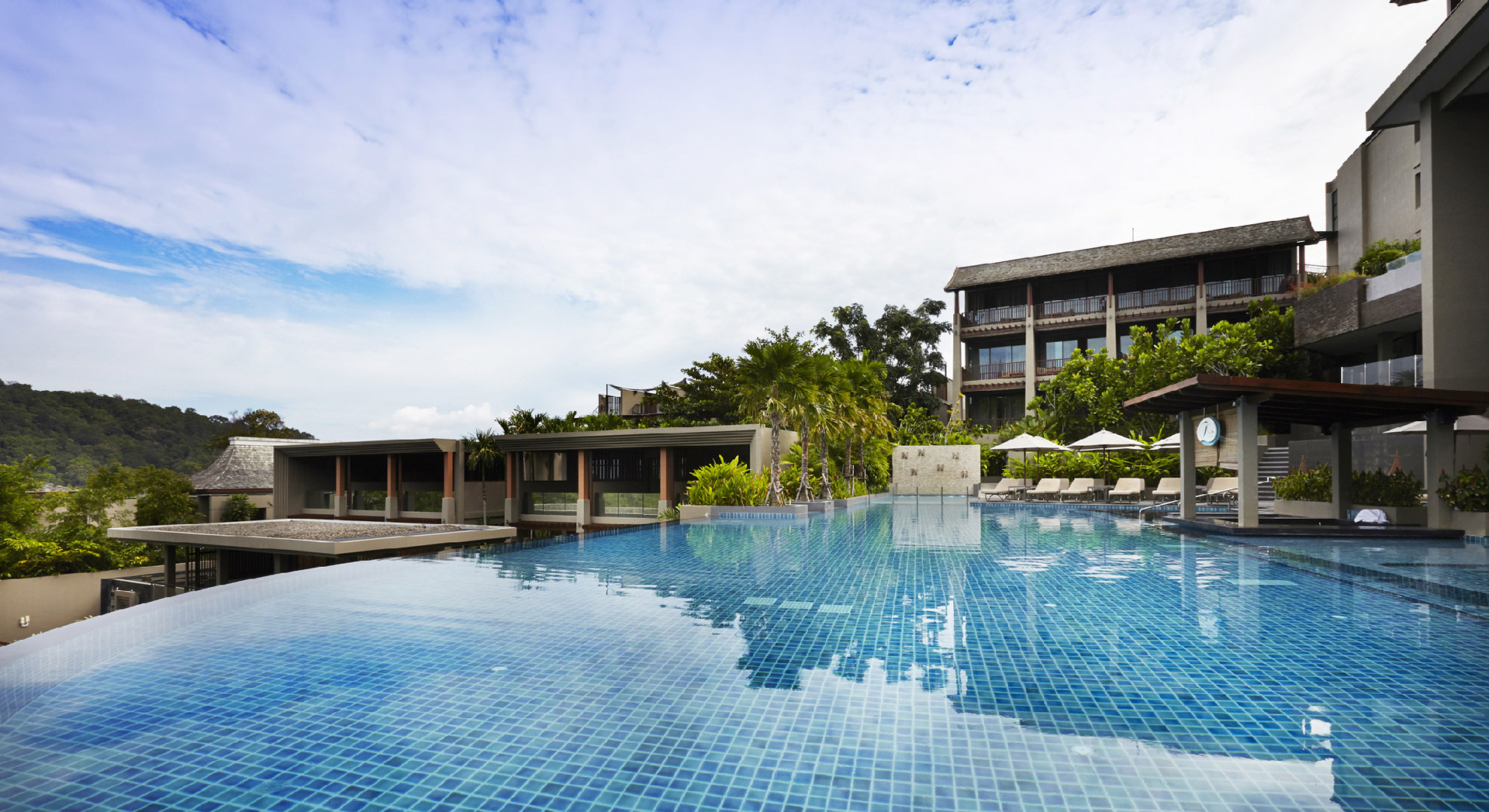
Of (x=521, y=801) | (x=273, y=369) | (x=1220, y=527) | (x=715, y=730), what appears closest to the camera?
(x=521, y=801)

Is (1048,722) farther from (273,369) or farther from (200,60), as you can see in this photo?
(273,369)

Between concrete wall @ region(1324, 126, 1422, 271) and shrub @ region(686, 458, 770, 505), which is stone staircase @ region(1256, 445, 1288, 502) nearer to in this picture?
concrete wall @ region(1324, 126, 1422, 271)

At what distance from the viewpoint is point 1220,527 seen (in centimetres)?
1186

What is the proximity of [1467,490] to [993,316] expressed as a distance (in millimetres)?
26341

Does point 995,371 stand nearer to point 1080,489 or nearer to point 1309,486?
point 1080,489

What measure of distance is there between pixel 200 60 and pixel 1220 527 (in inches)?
977

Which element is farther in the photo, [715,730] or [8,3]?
[8,3]

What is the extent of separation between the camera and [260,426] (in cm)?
6494

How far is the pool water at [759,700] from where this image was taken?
9.33ft

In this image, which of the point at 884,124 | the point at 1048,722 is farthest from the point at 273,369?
the point at 1048,722

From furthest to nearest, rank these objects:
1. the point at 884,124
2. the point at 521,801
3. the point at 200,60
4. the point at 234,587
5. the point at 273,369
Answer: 1. the point at 273,369
2. the point at 884,124
3. the point at 200,60
4. the point at 234,587
5. the point at 521,801

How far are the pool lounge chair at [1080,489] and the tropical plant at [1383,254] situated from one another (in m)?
10.5

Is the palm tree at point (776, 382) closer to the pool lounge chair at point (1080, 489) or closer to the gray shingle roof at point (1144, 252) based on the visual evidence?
the pool lounge chair at point (1080, 489)

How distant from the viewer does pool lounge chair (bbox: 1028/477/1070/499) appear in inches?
914
